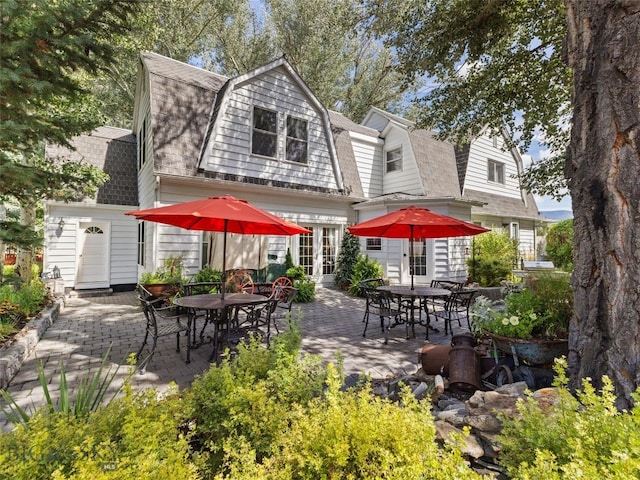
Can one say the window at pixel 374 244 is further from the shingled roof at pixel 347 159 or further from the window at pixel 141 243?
the window at pixel 141 243

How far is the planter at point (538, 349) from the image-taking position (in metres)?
3.35

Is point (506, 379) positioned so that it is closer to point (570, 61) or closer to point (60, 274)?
point (570, 61)

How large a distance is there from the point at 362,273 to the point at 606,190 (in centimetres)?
805

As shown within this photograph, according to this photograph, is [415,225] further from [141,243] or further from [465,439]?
[141,243]

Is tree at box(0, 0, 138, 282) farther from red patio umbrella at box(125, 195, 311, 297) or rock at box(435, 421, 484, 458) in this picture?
rock at box(435, 421, 484, 458)

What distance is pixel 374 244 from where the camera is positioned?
39.4 ft

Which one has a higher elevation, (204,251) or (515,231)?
(515,231)

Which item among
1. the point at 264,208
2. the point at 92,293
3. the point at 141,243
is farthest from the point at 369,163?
the point at 92,293

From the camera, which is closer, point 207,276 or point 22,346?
point 22,346

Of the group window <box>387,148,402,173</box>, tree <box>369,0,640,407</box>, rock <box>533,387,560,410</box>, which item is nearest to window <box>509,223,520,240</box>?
window <box>387,148,402,173</box>

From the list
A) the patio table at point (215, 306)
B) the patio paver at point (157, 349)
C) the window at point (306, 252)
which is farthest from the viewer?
the window at point (306, 252)

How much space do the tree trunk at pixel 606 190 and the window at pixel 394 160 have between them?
10.1 m

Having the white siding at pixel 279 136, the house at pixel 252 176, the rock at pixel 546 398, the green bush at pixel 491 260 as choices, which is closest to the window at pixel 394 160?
→ the house at pixel 252 176

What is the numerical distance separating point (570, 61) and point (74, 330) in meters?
8.62
